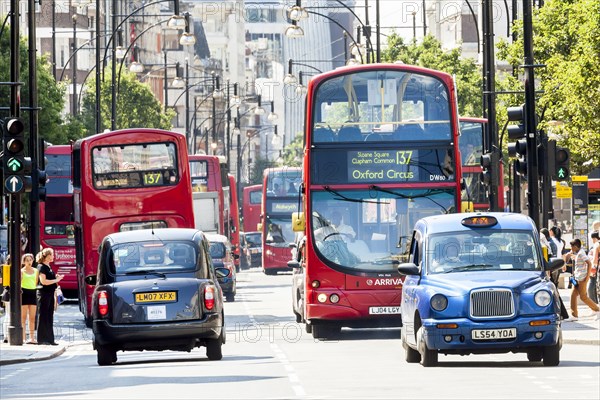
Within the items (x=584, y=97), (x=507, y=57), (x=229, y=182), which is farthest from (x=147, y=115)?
(x=584, y=97)

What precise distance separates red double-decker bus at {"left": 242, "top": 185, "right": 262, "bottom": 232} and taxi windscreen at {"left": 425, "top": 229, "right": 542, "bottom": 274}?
208 feet

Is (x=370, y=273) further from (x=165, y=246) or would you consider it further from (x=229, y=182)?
(x=229, y=182)

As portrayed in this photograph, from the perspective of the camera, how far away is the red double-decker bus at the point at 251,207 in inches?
3450

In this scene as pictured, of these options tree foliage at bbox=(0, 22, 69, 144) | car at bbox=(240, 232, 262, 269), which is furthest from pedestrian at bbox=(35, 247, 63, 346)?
car at bbox=(240, 232, 262, 269)

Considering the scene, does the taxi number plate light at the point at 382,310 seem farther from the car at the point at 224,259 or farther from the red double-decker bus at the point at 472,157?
the red double-decker bus at the point at 472,157

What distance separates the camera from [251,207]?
299 feet

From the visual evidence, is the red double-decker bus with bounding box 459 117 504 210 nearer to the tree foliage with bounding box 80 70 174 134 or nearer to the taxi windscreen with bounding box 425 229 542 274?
the taxi windscreen with bounding box 425 229 542 274

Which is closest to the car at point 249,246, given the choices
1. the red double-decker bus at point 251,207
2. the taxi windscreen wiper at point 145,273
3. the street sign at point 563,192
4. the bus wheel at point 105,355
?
the red double-decker bus at point 251,207

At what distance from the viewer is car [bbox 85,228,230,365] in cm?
2455

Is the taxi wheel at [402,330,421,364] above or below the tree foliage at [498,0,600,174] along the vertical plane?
below

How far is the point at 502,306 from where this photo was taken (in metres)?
21.6

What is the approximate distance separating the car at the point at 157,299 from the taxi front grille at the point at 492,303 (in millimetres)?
4239

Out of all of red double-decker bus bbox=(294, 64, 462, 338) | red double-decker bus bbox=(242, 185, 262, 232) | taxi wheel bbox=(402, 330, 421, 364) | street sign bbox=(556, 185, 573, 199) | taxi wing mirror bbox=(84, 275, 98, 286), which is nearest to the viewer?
taxi wheel bbox=(402, 330, 421, 364)

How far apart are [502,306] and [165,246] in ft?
18.2
